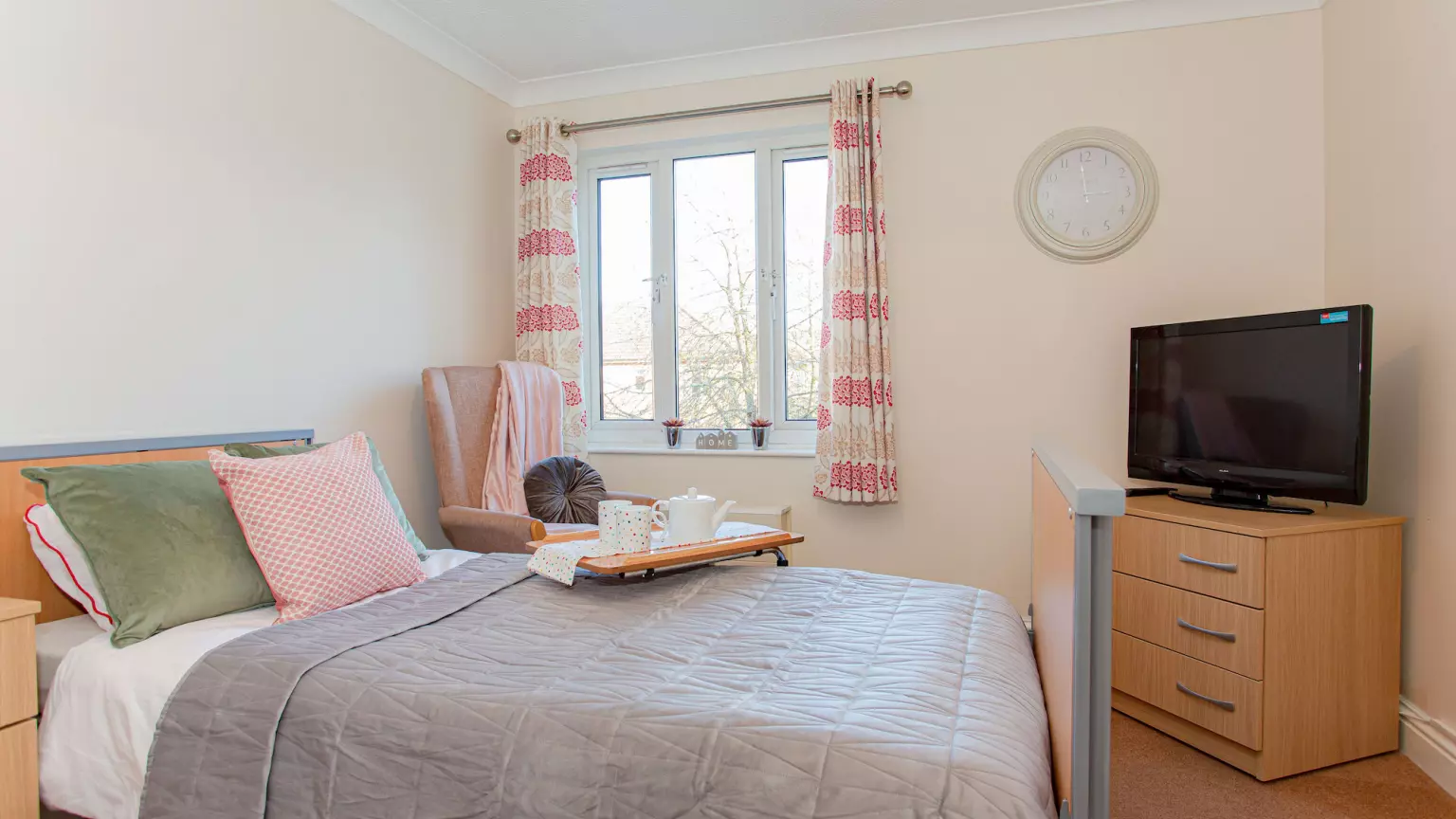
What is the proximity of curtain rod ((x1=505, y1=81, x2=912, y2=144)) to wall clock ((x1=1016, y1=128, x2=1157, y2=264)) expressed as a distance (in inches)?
25.5

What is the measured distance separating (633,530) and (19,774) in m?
1.26

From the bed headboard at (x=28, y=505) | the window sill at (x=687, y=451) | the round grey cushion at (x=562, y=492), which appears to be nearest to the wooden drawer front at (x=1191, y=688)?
the window sill at (x=687, y=451)

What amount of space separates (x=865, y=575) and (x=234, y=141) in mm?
2306

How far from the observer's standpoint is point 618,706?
122cm

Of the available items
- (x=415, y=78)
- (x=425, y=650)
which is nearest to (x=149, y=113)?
(x=415, y=78)

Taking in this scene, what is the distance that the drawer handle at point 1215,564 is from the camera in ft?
7.61

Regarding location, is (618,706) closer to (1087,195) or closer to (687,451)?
(687,451)

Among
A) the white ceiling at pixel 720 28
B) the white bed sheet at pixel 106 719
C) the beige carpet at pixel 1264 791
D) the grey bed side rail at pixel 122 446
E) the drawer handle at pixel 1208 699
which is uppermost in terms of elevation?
the white ceiling at pixel 720 28

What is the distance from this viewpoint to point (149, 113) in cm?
227

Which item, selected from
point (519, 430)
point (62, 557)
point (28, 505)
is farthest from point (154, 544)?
point (519, 430)

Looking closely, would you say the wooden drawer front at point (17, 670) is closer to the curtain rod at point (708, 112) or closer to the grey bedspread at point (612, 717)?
the grey bedspread at point (612, 717)

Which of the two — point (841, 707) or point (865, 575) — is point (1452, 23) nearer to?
point (865, 575)

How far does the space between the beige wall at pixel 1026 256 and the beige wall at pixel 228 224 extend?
4.71ft

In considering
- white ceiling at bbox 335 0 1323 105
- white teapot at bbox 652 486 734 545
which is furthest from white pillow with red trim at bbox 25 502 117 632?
white ceiling at bbox 335 0 1323 105
